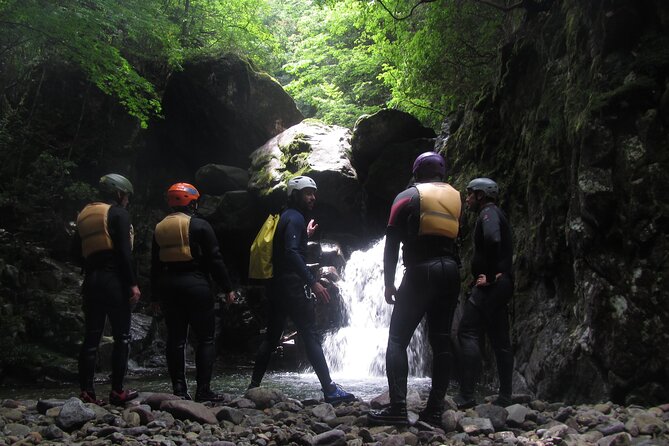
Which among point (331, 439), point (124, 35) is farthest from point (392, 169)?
point (331, 439)

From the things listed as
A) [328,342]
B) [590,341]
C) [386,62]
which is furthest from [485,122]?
[386,62]

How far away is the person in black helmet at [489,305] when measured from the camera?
17.2 feet

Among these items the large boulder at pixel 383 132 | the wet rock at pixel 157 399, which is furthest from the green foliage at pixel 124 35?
the wet rock at pixel 157 399

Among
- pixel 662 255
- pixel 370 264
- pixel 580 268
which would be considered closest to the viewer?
pixel 662 255

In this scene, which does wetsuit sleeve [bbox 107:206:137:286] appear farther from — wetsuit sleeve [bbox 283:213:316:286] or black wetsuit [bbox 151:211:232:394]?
wetsuit sleeve [bbox 283:213:316:286]

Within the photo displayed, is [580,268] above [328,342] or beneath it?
above

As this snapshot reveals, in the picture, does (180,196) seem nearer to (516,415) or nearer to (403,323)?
(403,323)

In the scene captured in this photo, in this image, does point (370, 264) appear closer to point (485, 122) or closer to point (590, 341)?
point (485, 122)

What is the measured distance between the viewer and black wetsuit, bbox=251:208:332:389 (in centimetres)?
552

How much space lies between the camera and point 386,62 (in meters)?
18.6

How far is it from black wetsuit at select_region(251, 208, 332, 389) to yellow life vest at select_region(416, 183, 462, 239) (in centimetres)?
162

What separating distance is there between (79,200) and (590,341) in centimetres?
1361

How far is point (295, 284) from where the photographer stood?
5.61 m

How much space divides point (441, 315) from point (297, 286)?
69.6 inches
